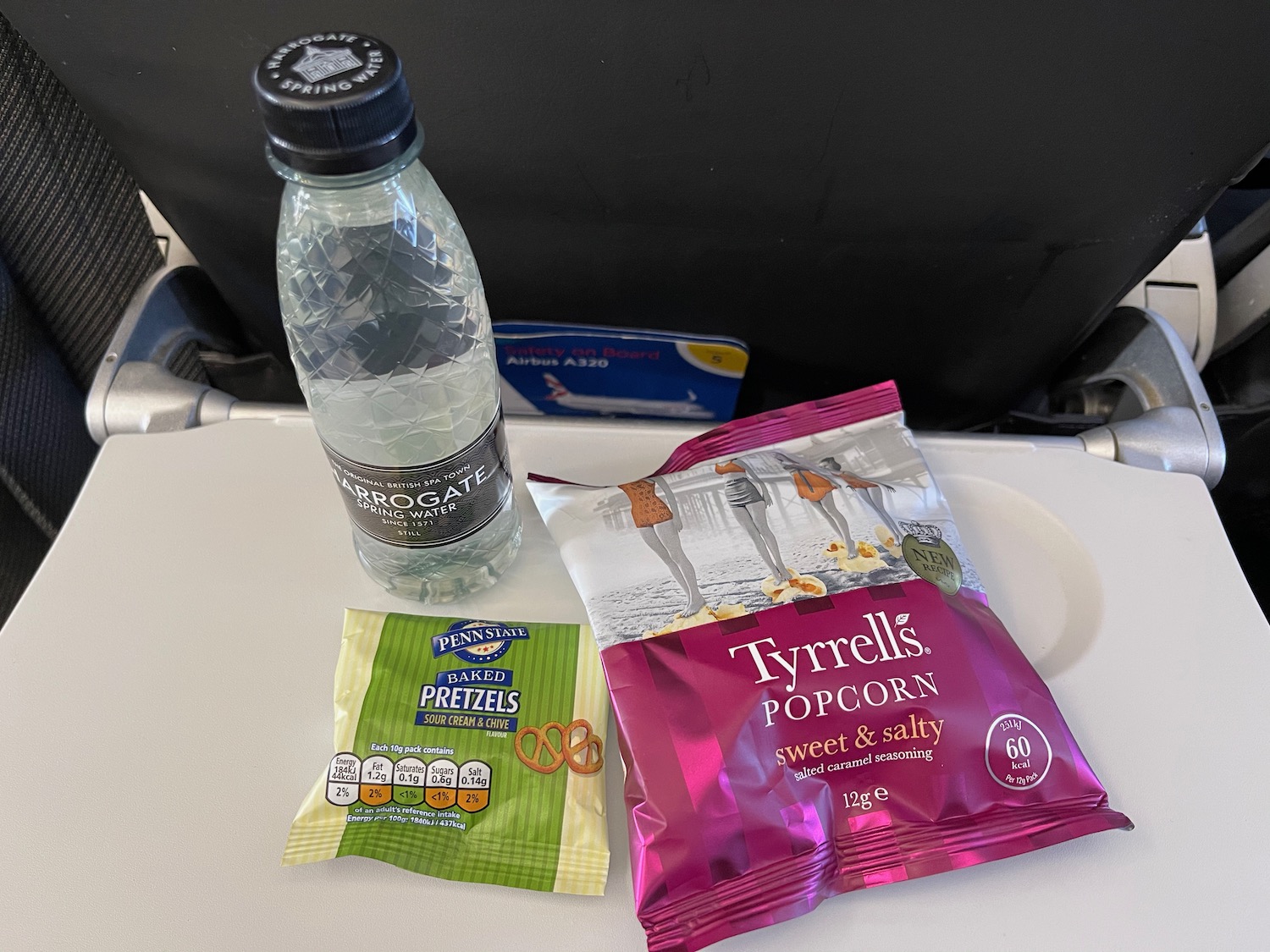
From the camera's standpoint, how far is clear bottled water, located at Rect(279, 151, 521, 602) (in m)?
0.50

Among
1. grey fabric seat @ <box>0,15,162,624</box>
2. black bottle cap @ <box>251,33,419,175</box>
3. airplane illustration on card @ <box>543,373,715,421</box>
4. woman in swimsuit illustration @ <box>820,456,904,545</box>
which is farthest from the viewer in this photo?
airplane illustration on card @ <box>543,373,715,421</box>

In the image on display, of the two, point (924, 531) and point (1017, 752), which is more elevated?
point (924, 531)

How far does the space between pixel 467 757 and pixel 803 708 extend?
0.20 metres

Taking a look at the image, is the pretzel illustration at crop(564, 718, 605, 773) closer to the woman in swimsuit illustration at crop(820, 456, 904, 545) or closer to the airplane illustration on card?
the woman in swimsuit illustration at crop(820, 456, 904, 545)

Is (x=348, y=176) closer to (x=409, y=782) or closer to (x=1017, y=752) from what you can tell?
(x=409, y=782)

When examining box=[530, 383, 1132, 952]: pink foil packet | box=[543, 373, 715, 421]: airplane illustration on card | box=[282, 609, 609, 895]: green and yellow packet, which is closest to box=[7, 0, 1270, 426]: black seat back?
box=[543, 373, 715, 421]: airplane illustration on card

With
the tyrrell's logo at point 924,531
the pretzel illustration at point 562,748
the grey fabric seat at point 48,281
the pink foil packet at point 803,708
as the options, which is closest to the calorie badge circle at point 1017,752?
the pink foil packet at point 803,708

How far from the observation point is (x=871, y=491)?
60 centimetres

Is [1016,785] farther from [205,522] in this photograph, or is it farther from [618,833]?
[205,522]

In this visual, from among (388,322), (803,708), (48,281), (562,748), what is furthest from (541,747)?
(48,281)

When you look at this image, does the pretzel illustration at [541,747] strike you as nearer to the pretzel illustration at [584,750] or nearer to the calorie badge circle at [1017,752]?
the pretzel illustration at [584,750]

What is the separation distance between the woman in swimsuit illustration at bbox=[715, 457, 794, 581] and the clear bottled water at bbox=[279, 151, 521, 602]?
0.52ft

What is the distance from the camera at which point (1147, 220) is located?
627 mm

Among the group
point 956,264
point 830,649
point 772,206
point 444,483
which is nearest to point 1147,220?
point 956,264
